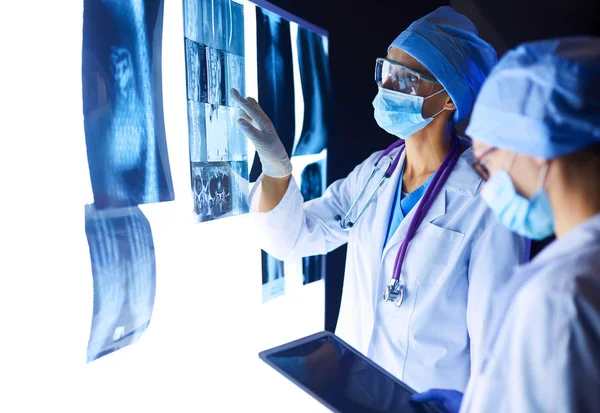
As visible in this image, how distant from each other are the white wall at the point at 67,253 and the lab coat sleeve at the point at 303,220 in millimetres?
156

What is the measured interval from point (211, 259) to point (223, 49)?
59 cm

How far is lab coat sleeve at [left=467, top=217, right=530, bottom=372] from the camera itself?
3.78 feet

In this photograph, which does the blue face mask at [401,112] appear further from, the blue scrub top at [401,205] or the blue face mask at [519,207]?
the blue face mask at [519,207]

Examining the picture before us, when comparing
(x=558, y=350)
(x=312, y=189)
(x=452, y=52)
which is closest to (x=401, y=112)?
(x=452, y=52)

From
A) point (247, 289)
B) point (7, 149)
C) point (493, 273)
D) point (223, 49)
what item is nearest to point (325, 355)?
point (493, 273)

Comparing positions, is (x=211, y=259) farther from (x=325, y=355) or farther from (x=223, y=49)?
(x=223, y=49)

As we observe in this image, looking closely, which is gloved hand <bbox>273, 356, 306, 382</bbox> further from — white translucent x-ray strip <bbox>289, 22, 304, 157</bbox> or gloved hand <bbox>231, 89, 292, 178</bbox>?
white translucent x-ray strip <bbox>289, 22, 304, 157</bbox>

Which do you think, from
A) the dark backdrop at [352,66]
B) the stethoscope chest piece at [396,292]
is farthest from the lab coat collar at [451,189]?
the dark backdrop at [352,66]

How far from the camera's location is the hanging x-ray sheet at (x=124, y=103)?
3.17 feet

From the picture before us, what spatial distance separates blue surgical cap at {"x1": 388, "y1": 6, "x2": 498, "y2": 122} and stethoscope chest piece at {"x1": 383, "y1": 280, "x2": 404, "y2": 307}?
0.53 meters

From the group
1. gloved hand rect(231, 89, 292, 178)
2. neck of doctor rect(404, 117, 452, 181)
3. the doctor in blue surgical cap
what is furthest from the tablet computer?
neck of doctor rect(404, 117, 452, 181)

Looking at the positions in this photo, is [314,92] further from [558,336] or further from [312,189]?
[558,336]

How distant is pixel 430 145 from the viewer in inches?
56.4

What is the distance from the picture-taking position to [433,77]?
53.4 inches
